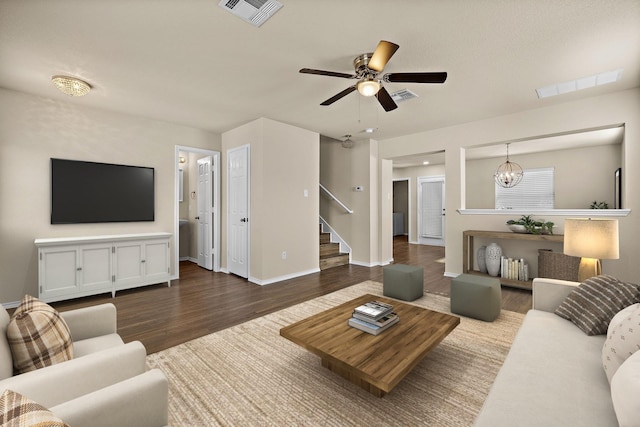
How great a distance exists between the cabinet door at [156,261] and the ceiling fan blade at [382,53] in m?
3.90

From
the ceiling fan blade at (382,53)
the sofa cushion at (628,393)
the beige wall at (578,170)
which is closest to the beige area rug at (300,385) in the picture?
the sofa cushion at (628,393)

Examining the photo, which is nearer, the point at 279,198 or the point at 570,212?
the point at 570,212

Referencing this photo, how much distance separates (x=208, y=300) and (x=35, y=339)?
8.37 ft

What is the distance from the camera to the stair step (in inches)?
219

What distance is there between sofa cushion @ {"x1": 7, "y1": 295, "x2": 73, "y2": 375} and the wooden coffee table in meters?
1.18

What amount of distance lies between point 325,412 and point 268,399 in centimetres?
38

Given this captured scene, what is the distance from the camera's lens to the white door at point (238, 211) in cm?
477

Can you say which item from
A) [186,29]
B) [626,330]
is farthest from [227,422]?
[186,29]

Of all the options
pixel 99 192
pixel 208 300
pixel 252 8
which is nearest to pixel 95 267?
pixel 99 192

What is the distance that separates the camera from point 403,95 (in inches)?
143

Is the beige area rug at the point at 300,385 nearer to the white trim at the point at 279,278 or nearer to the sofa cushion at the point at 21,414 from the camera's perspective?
the sofa cushion at the point at 21,414

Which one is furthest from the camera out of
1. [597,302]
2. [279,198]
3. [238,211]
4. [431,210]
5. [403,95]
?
[431,210]

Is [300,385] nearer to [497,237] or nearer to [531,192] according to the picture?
[497,237]

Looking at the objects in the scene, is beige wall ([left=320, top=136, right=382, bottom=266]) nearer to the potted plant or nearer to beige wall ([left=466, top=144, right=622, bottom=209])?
the potted plant
